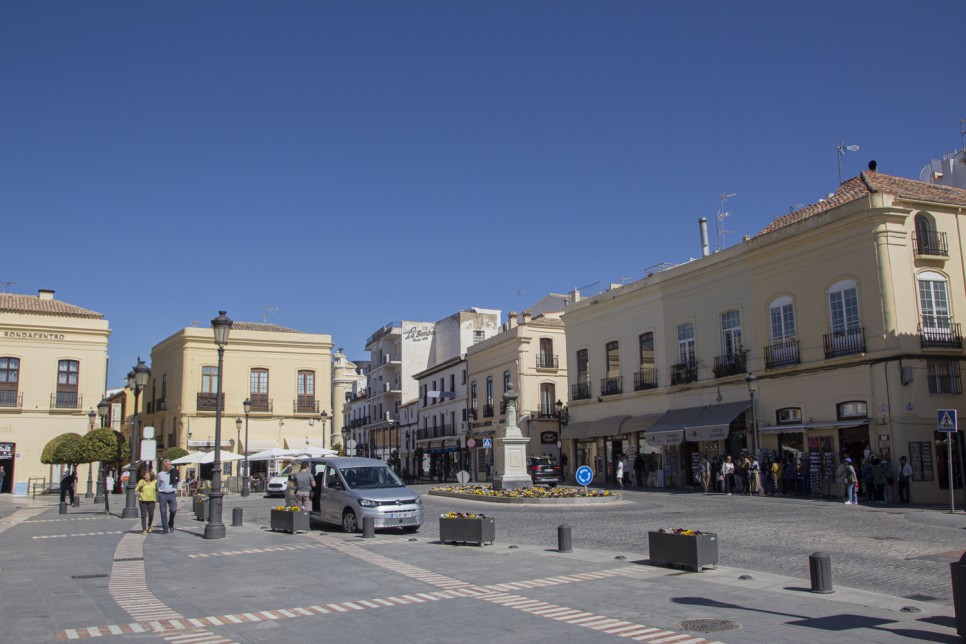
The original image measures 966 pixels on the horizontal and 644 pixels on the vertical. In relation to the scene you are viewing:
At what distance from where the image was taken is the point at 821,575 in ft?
31.6

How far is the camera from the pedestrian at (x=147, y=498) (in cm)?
1880

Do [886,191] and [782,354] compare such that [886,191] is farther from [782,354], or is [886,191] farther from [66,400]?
[66,400]

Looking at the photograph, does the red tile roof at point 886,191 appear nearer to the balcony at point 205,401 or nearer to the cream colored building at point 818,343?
the cream colored building at point 818,343

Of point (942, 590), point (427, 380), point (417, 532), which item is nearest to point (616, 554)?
point (942, 590)

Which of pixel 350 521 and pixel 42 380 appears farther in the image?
pixel 42 380

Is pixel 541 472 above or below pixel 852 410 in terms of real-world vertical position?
below

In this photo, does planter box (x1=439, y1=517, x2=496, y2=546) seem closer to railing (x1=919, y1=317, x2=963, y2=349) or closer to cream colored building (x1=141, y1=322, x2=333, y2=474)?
railing (x1=919, y1=317, x2=963, y2=349)

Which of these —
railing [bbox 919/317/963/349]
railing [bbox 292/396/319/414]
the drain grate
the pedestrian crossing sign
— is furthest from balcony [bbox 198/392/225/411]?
the drain grate

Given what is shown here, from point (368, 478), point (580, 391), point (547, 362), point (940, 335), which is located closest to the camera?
point (368, 478)

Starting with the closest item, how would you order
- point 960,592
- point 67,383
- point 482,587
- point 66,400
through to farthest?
point 960,592
point 482,587
point 66,400
point 67,383

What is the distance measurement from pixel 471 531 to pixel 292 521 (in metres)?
5.15

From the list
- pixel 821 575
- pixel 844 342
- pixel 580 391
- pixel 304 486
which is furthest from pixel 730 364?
pixel 821 575

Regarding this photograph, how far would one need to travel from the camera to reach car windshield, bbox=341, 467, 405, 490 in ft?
62.3

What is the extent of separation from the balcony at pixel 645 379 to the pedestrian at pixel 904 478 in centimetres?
1380
